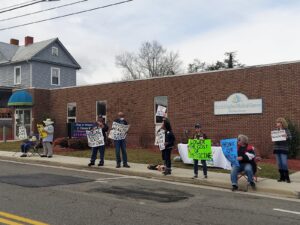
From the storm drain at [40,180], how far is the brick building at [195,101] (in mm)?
9344

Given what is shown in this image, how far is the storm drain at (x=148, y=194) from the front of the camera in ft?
30.5

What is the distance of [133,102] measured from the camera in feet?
78.1

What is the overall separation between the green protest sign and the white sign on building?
271 inches

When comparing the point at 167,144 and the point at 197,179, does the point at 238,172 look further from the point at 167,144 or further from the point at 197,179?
the point at 167,144

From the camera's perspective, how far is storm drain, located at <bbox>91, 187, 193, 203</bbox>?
9.28 meters

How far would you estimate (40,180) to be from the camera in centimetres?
1157

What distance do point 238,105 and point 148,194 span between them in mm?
10519

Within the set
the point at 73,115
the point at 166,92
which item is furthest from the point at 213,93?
the point at 73,115

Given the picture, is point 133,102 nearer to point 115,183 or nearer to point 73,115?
point 73,115

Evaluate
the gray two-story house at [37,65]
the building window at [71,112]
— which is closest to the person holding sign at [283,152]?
the building window at [71,112]

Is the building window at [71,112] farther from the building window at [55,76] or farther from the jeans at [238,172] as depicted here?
the jeans at [238,172]

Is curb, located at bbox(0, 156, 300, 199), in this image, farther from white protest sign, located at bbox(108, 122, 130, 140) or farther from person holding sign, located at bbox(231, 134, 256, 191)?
white protest sign, located at bbox(108, 122, 130, 140)

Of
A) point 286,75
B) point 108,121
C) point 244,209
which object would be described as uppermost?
point 286,75

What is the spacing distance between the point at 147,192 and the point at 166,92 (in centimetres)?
1255
